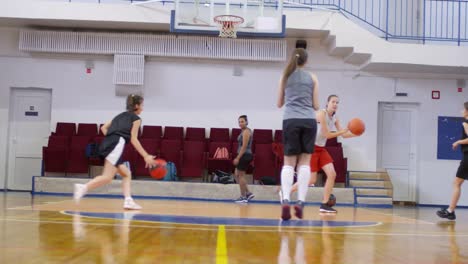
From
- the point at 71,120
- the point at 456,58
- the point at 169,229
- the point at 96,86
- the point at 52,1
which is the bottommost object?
the point at 169,229

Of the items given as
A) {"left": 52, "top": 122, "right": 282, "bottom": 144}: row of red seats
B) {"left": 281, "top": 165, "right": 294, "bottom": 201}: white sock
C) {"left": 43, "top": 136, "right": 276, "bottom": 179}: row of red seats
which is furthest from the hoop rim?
{"left": 281, "top": 165, "right": 294, "bottom": 201}: white sock

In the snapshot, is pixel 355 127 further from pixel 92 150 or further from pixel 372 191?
pixel 92 150

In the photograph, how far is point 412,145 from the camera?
43.4ft

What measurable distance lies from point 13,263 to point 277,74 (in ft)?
36.9

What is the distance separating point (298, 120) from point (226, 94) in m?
8.70

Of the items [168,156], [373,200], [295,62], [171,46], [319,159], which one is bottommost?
[373,200]

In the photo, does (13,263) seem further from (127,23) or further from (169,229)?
(127,23)

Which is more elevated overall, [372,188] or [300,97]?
[300,97]

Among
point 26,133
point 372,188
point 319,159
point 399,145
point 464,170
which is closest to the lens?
point 319,159

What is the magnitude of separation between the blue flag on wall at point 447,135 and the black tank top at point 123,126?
943 cm

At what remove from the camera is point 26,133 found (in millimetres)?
12930

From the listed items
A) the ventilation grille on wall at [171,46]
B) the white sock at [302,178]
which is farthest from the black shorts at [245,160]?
the white sock at [302,178]

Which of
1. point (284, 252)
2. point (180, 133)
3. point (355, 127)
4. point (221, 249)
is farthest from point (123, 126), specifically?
point (180, 133)

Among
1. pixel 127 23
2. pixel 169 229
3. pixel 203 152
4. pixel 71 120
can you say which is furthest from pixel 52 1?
pixel 169 229
